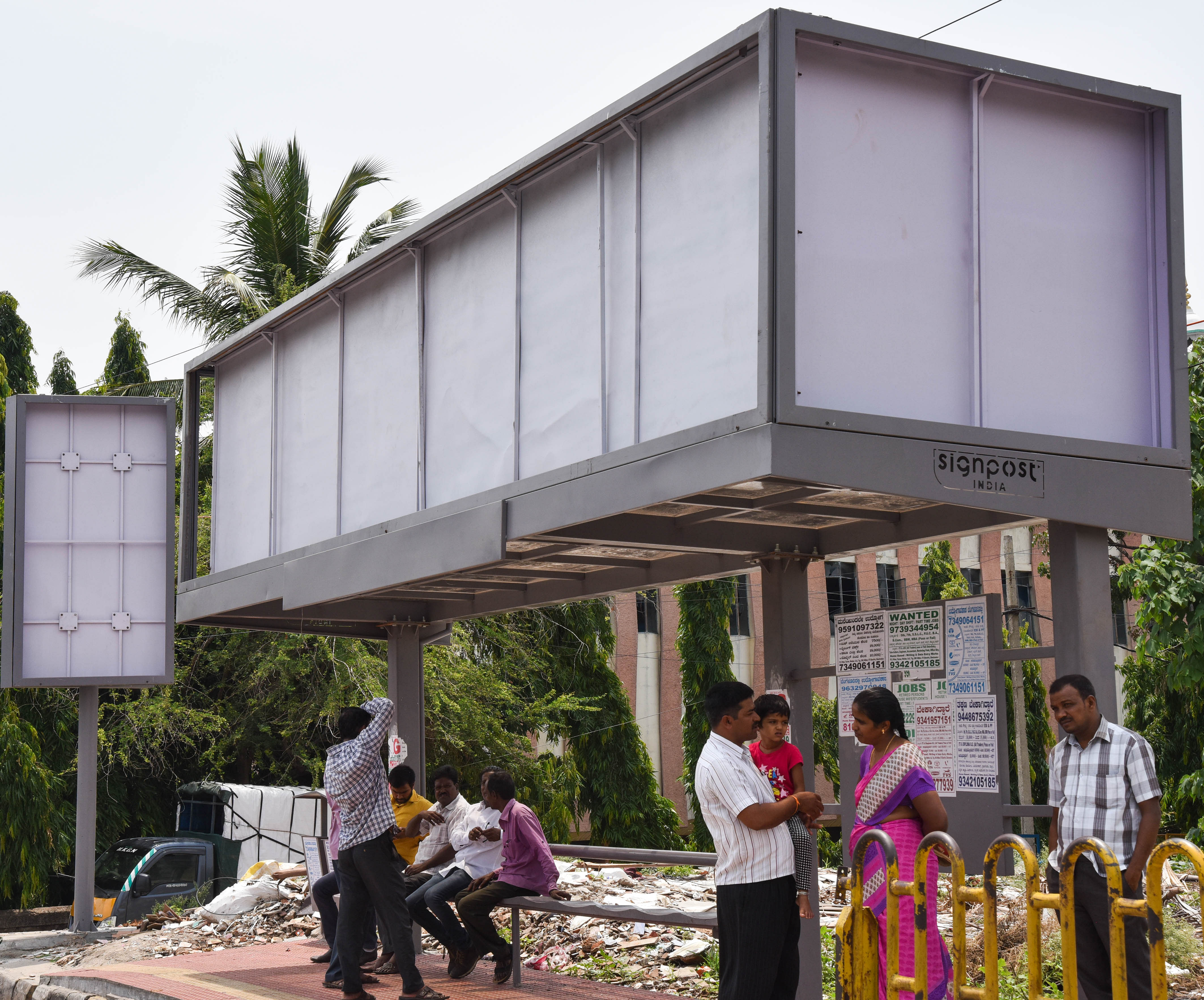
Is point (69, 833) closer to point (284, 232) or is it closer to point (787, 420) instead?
point (284, 232)

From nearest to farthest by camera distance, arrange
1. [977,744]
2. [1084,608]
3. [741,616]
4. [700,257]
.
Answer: [1084,608] → [700,257] → [977,744] → [741,616]

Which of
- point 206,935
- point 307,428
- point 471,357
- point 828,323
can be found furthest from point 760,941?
point 206,935

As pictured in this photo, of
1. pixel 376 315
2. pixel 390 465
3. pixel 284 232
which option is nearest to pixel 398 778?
pixel 390 465

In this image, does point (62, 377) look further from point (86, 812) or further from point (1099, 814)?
point (1099, 814)

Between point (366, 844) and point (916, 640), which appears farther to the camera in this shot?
point (366, 844)

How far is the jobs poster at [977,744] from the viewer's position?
6.86 metres

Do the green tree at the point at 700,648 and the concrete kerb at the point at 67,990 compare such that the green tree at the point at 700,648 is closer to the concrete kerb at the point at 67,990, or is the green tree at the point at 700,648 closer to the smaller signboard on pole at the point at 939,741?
the concrete kerb at the point at 67,990

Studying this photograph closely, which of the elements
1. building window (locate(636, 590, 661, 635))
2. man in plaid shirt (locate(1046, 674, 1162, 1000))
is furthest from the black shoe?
building window (locate(636, 590, 661, 635))

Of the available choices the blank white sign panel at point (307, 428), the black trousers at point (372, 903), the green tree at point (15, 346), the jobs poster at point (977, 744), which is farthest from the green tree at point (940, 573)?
the jobs poster at point (977, 744)

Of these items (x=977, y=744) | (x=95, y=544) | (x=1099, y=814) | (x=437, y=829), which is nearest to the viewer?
(x=1099, y=814)

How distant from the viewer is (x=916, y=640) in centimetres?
736

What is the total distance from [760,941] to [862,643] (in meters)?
2.32

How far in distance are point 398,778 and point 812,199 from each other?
17.8 feet

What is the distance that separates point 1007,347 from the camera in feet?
21.4
